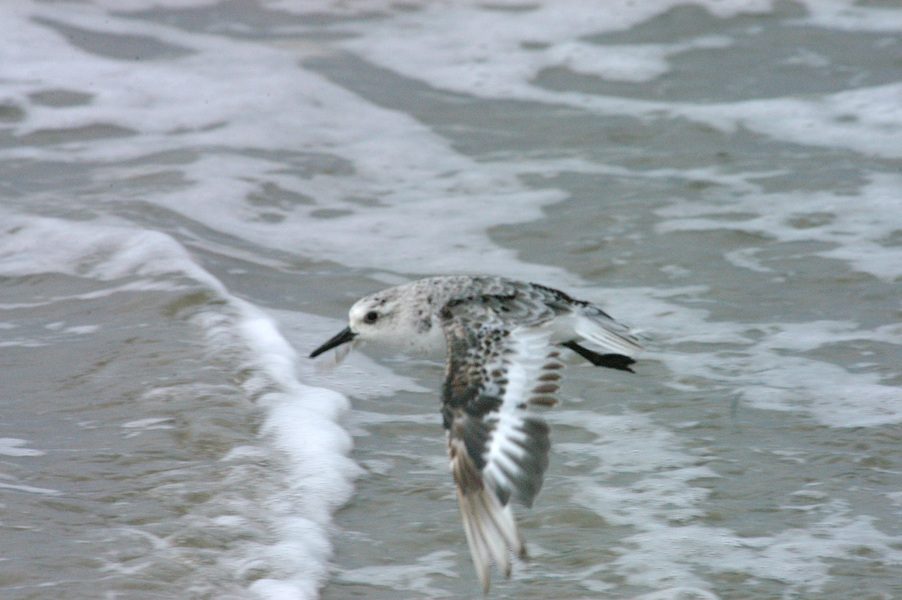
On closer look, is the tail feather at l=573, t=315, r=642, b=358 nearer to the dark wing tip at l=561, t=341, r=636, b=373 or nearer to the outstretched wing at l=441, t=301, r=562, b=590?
the dark wing tip at l=561, t=341, r=636, b=373

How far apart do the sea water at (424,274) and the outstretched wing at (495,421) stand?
0.32m

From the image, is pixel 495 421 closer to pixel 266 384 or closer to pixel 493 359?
pixel 493 359

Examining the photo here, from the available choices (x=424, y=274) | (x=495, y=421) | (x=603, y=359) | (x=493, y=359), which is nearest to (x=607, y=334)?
(x=603, y=359)

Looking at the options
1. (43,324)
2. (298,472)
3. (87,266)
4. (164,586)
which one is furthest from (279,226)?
(164,586)

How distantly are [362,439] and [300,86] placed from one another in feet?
16.7

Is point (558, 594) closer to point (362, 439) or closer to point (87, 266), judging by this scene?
point (362, 439)

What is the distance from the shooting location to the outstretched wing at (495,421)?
3.10 metres

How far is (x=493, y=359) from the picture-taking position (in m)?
3.66

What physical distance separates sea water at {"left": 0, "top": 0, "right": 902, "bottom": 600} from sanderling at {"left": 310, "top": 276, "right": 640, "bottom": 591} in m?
0.32

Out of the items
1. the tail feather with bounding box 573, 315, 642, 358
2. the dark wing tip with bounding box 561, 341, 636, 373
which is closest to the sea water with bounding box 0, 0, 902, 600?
the dark wing tip with bounding box 561, 341, 636, 373

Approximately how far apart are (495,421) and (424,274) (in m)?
2.63

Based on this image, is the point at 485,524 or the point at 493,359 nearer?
the point at 485,524

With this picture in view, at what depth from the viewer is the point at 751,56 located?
9.59 meters

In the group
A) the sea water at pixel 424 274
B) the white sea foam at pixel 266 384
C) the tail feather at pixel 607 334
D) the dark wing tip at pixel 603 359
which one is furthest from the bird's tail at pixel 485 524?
the dark wing tip at pixel 603 359
